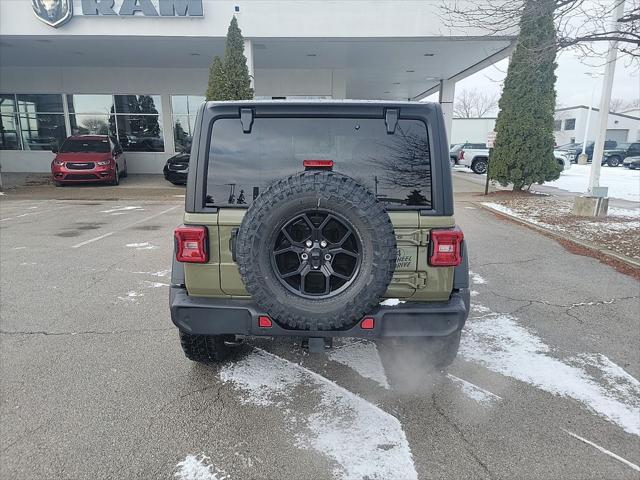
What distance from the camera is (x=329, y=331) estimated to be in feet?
8.30

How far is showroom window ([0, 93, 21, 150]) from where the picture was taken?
19.7 metres

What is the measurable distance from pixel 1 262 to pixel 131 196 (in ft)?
25.9

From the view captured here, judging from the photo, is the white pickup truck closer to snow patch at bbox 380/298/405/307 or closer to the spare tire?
snow patch at bbox 380/298/405/307

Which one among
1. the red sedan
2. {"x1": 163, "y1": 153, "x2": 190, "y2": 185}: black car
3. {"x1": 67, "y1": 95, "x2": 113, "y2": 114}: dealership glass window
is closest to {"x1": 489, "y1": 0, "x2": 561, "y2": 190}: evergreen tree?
{"x1": 163, "y1": 153, "x2": 190, "y2": 185}: black car

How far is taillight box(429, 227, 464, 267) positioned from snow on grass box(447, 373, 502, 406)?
102cm

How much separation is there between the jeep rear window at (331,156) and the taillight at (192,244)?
7.8 inches

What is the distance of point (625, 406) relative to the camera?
287 centimetres

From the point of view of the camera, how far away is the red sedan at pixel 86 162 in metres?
15.2

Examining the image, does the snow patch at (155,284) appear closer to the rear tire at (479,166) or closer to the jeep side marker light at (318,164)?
the jeep side marker light at (318,164)

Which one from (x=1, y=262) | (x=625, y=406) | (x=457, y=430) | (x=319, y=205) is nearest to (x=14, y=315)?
(x=1, y=262)

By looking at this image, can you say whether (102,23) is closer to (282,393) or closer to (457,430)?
(282,393)

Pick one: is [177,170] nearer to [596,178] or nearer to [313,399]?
[596,178]

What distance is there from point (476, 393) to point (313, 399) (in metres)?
1.15

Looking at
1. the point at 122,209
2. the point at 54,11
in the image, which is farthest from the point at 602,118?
the point at 54,11
